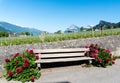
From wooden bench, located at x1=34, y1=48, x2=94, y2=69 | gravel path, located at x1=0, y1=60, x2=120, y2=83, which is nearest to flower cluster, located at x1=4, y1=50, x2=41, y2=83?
gravel path, located at x1=0, y1=60, x2=120, y2=83

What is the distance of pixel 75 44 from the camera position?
12.0 meters

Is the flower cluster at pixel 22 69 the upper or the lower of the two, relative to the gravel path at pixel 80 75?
upper

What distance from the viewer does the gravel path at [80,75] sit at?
7168 mm

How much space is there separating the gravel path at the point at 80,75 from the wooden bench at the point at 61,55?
412 millimetres

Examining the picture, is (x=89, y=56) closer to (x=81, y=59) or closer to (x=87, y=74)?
(x=81, y=59)

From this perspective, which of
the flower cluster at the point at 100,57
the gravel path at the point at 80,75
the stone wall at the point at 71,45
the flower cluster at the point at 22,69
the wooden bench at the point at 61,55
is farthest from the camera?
the stone wall at the point at 71,45

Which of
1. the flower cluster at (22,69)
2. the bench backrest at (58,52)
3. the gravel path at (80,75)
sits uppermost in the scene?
the bench backrest at (58,52)

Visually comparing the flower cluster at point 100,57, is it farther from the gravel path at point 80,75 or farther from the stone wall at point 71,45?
the stone wall at point 71,45

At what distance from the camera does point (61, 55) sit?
29.5 ft

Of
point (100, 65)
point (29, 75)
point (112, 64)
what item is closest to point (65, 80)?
point (29, 75)

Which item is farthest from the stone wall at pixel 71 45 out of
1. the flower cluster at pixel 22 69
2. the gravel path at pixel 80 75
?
the gravel path at pixel 80 75

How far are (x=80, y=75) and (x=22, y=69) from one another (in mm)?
2059

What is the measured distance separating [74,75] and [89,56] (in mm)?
1831

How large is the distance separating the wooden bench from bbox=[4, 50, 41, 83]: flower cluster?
59 cm
